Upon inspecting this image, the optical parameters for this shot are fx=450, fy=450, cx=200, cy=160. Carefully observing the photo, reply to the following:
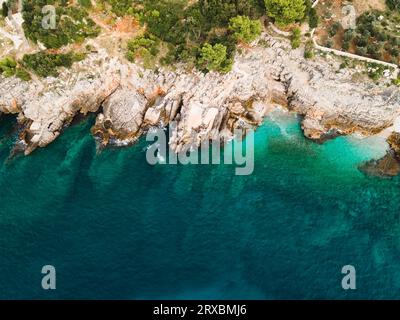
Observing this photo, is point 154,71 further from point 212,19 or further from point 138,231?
point 138,231

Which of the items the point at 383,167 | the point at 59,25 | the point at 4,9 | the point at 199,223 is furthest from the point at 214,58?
the point at 4,9

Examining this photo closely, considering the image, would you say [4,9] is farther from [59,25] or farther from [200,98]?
[200,98]

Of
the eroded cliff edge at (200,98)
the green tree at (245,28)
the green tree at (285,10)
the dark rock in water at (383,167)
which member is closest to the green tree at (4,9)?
the eroded cliff edge at (200,98)

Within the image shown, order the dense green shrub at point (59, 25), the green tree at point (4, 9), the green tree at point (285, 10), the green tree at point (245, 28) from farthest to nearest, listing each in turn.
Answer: the green tree at point (4, 9) → the dense green shrub at point (59, 25) → the green tree at point (245, 28) → the green tree at point (285, 10)

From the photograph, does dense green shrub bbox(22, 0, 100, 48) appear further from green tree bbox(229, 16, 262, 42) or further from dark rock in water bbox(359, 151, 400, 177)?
dark rock in water bbox(359, 151, 400, 177)

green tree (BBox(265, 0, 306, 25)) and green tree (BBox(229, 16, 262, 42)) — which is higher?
green tree (BBox(265, 0, 306, 25))

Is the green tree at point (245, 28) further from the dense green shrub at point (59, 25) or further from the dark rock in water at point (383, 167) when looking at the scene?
A: the dark rock in water at point (383, 167)

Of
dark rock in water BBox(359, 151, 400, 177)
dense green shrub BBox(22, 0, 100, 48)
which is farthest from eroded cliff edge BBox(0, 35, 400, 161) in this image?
dark rock in water BBox(359, 151, 400, 177)
